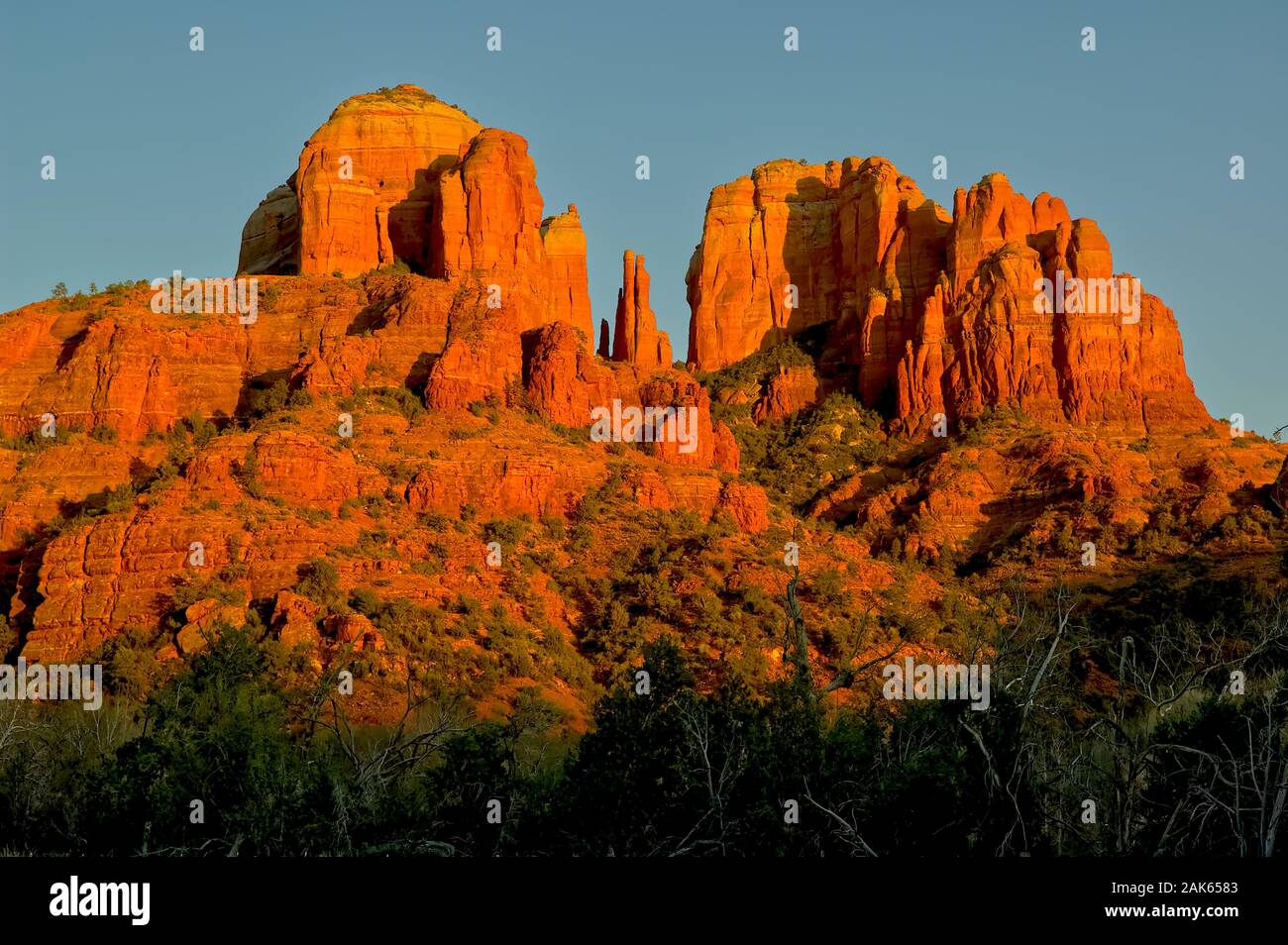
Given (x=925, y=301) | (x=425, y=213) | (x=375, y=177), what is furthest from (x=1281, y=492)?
(x=375, y=177)

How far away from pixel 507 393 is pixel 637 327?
28309mm

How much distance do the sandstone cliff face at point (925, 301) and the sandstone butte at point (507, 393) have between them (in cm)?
19

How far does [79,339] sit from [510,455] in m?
27.2

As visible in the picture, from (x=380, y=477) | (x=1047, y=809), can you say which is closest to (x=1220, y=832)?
(x=1047, y=809)

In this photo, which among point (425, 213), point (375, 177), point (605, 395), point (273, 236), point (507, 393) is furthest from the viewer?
point (273, 236)

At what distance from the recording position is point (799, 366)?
118 m

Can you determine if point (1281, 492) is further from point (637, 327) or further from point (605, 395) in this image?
point (637, 327)

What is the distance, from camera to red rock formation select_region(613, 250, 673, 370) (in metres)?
116

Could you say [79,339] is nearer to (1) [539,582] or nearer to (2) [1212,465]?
(1) [539,582]

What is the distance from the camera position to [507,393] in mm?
89625

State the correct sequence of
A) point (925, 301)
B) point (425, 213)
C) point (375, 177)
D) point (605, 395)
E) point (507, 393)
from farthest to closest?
point (375, 177) → point (925, 301) → point (425, 213) → point (605, 395) → point (507, 393)

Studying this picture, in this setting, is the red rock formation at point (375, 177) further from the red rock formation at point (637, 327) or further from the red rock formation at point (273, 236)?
the red rock formation at point (637, 327)

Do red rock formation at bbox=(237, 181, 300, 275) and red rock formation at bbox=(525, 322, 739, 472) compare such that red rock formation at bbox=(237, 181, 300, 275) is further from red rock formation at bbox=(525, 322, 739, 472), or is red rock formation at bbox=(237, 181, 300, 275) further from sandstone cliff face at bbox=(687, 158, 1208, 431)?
sandstone cliff face at bbox=(687, 158, 1208, 431)

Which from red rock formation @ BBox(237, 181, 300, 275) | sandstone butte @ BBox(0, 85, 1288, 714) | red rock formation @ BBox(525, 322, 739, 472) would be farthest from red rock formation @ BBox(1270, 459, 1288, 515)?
red rock formation @ BBox(237, 181, 300, 275)
